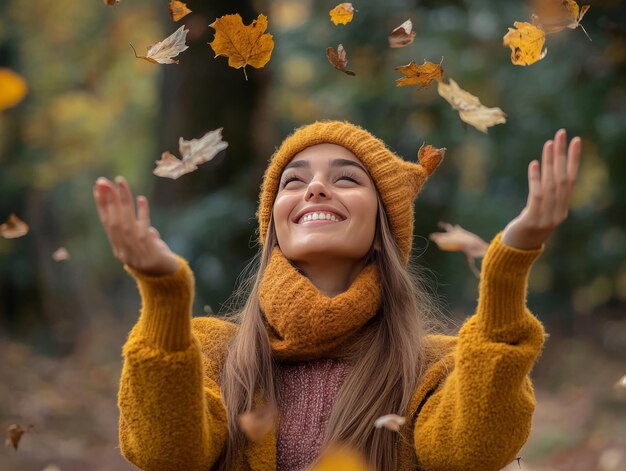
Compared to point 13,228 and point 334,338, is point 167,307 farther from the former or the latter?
point 13,228

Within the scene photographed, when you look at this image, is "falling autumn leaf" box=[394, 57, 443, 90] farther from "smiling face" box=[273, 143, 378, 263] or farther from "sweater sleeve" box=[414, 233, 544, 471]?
"sweater sleeve" box=[414, 233, 544, 471]

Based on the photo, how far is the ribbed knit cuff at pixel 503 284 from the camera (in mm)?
2518

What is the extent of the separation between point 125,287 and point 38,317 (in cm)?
116

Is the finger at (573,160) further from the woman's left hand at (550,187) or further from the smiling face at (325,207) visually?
the smiling face at (325,207)

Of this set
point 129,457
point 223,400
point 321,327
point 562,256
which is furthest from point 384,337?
point 562,256

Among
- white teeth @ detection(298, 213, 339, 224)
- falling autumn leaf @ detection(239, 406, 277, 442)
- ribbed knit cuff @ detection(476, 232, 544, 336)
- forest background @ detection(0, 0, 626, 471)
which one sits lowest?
forest background @ detection(0, 0, 626, 471)

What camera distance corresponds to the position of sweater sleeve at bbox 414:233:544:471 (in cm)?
254

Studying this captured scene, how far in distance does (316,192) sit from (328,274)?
26 centimetres

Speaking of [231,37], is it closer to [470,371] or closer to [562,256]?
[470,371]

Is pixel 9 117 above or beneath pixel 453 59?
beneath

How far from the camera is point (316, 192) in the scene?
3.14 metres

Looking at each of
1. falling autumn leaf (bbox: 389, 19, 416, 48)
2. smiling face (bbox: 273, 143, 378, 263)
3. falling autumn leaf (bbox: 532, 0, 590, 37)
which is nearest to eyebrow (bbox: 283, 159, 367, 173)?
smiling face (bbox: 273, 143, 378, 263)

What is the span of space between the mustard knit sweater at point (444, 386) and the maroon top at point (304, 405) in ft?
0.77

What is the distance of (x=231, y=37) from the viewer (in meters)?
3.30
